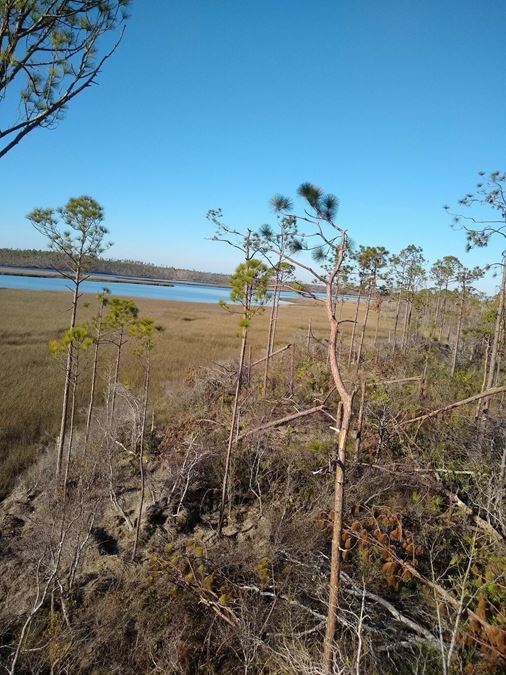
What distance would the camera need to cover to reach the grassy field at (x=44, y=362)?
36.9 ft

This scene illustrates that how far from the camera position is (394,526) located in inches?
250

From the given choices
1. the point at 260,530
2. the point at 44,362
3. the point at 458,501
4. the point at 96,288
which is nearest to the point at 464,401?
the point at 458,501

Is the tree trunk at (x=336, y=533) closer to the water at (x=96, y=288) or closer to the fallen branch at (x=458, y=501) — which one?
the fallen branch at (x=458, y=501)

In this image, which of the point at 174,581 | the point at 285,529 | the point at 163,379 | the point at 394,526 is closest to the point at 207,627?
the point at 174,581

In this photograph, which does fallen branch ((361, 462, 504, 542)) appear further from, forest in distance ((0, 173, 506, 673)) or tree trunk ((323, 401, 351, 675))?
tree trunk ((323, 401, 351, 675))

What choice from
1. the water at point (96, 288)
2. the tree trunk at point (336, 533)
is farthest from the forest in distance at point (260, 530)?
the water at point (96, 288)

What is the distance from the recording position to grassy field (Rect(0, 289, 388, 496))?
11.2 m

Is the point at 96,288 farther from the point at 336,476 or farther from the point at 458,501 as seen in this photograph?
the point at 336,476

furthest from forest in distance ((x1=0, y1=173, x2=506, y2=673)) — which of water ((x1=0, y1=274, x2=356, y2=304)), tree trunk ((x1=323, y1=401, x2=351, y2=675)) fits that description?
water ((x1=0, y1=274, x2=356, y2=304))

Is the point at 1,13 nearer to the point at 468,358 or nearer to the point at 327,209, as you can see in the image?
the point at 327,209

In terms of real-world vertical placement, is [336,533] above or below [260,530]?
above

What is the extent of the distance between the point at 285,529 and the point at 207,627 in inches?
71.8

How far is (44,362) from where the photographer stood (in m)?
19.9

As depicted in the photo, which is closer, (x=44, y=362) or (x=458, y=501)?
(x=458, y=501)
